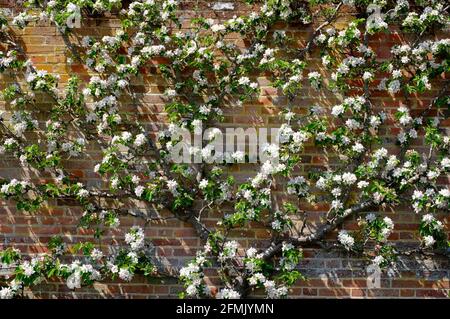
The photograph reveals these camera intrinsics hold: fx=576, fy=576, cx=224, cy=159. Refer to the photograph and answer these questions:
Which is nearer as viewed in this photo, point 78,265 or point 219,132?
A: point 78,265

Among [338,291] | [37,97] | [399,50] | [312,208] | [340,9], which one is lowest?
[338,291]

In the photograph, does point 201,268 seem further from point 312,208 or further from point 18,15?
point 18,15

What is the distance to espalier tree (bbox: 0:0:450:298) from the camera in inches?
150

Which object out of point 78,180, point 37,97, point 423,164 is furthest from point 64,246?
point 423,164

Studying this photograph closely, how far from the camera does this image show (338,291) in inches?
153

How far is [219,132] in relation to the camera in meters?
3.85

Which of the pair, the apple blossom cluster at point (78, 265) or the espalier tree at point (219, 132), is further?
the espalier tree at point (219, 132)

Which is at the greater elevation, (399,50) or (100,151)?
(399,50)

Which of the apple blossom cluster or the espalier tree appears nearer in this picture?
the apple blossom cluster

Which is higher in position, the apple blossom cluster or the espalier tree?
the espalier tree

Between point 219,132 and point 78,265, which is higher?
point 219,132

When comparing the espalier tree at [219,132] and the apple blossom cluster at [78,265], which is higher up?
the espalier tree at [219,132]

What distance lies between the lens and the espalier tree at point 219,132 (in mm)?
3805

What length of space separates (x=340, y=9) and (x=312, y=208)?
4.63 ft
